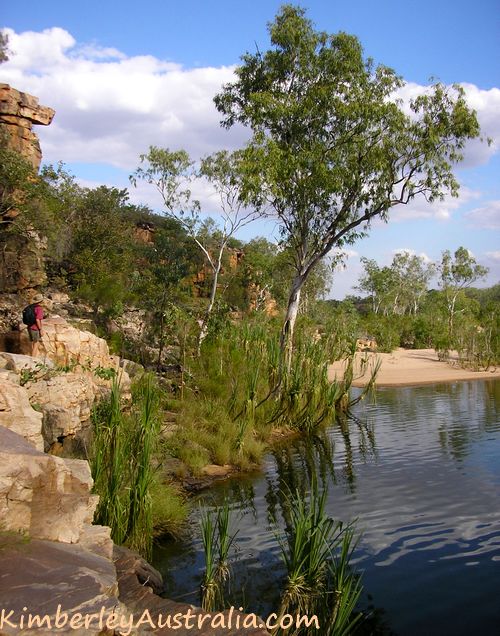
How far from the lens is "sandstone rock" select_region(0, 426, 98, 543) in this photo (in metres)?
4.74

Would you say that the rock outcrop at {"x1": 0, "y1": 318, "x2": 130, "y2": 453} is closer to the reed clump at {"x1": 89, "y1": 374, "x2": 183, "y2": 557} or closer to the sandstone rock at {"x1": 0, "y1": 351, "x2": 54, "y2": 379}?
the sandstone rock at {"x1": 0, "y1": 351, "x2": 54, "y2": 379}

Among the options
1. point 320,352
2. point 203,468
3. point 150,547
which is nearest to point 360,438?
point 320,352

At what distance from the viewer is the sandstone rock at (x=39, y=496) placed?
187 inches

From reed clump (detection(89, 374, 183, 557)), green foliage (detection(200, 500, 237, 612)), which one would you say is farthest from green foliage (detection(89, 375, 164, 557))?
green foliage (detection(200, 500, 237, 612))

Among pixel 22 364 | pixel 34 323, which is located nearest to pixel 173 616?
pixel 22 364

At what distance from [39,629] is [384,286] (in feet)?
191

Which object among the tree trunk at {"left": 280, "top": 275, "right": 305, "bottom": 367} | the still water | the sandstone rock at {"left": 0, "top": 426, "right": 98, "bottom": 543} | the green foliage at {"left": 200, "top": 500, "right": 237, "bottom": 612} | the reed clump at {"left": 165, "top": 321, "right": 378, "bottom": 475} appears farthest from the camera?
the tree trunk at {"left": 280, "top": 275, "right": 305, "bottom": 367}

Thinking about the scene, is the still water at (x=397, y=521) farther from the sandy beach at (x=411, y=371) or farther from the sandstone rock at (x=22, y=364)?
the sandy beach at (x=411, y=371)

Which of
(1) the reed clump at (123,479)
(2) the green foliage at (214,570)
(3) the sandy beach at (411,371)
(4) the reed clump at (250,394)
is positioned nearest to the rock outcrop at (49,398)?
(1) the reed clump at (123,479)

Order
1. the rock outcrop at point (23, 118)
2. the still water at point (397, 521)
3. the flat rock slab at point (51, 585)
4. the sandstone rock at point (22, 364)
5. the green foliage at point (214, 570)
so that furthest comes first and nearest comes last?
the rock outcrop at point (23, 118) → the sandstone rock at point (22, 364) → the still water at point (397, 521) → the green foliage at point (214, 570) → the flat rock slab at point (51, 585)

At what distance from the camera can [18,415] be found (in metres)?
6.39

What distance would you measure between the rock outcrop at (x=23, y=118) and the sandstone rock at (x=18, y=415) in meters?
19.0

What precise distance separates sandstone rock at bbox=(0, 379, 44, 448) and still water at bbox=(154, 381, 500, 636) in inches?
94.8

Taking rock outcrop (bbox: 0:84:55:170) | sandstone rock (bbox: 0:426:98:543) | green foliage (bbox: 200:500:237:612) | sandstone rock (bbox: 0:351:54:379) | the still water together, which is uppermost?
rock outcrop (bbox: 0:84:55:170)
